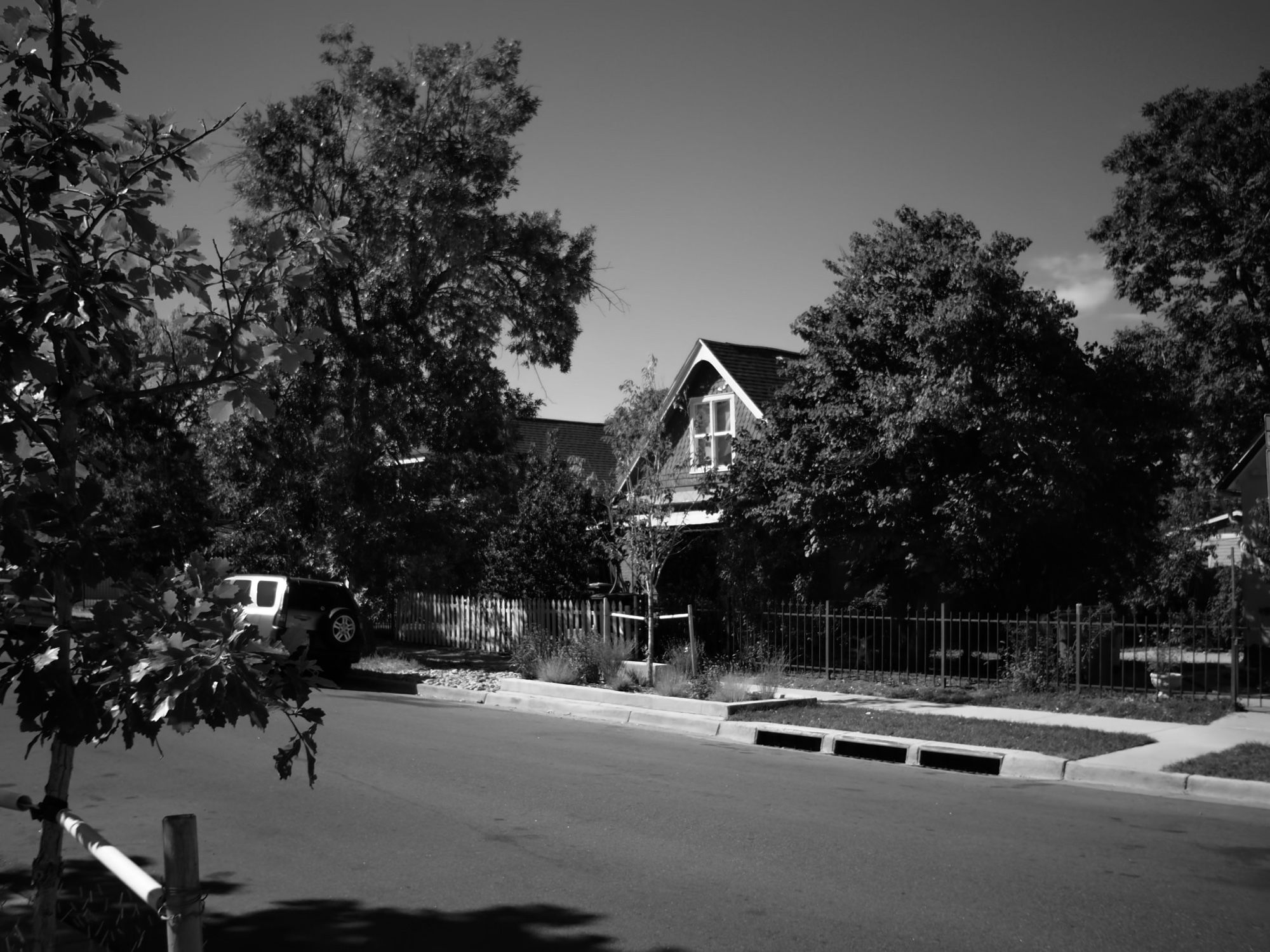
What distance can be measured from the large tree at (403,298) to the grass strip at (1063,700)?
30.1ft

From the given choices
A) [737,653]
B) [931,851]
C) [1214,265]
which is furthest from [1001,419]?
[1214,265]

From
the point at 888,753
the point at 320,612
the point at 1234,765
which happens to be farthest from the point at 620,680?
the point at 1234,765

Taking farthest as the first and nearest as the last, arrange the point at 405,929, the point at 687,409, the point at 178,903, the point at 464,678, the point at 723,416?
the point at 687,409
the point at 723,416
the point at 464,678
the point at 405,929
the point at 178,903

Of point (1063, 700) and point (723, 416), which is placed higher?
point (723, 416)

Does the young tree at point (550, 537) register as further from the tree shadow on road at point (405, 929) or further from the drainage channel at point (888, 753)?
the tree shadow on road at point (405, 929)

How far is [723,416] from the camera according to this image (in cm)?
2919

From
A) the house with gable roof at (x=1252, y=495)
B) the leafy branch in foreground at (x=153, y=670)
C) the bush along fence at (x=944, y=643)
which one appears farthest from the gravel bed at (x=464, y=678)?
the house with gable roof at (x=1252, y=495)

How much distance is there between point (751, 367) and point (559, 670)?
13.6 meters

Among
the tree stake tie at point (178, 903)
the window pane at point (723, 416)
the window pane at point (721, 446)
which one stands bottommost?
the tree stake tie at point (178, 903)

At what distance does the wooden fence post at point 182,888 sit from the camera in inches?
134

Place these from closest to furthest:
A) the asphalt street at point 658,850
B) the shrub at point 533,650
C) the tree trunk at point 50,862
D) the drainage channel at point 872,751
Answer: the tree trunk at point 50,862
the asphalt street at point 658,850
the drainage channel at point 872,751
the shrub at point 533,650

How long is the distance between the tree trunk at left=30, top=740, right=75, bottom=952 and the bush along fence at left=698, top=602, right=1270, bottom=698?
13.9 metres

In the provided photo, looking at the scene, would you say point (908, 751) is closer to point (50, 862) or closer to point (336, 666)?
point (50, 862)

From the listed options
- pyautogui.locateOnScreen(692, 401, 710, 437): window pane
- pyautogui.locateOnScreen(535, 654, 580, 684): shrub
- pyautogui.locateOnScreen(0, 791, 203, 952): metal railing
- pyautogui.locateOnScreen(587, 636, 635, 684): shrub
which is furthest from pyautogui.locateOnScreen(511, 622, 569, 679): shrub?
pyautogui.locateOnScreen(0, 791, 203, 952): metal railing
